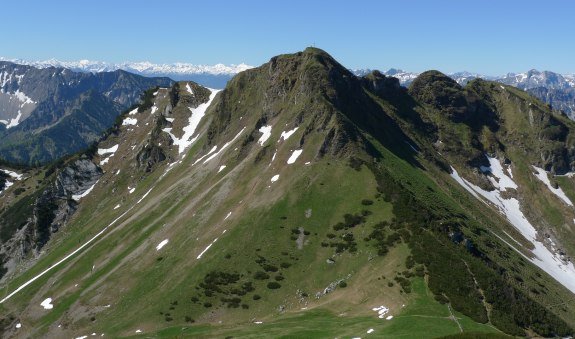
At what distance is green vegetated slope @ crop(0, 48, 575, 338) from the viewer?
303 ft

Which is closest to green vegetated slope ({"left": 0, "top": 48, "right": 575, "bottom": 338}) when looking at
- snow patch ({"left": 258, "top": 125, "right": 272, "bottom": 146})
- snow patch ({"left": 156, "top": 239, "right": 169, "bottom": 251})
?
snow patch ({"left": 258, "top": 125, "right": 272, "bottom": 146})

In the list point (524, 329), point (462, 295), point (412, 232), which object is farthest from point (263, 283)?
point (524, 329)

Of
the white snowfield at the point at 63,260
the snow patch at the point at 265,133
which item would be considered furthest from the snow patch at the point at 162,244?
the snow patch at the point at 265,133

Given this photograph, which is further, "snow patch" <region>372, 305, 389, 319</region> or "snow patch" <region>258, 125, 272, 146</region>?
"snow patch" <region>258, 125, 272, 146</region>

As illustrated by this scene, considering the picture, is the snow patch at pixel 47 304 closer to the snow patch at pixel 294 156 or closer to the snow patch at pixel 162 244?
the snow patch at pixel 162 244

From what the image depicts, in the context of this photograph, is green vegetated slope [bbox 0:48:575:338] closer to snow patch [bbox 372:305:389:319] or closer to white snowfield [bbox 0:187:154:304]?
snow patch [bbox 372:305:389:319]

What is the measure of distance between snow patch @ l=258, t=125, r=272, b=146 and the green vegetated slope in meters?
1.30

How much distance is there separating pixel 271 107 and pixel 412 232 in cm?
9692

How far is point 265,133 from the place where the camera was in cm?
18138

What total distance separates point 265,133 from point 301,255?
7027 cm

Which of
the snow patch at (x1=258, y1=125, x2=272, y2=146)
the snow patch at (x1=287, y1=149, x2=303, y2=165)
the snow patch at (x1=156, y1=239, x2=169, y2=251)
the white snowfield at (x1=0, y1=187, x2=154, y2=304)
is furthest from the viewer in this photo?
the snow patch at (x1=258, y1=125, x2=272, y2=146)

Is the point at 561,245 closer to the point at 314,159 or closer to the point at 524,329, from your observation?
the point at 314,159

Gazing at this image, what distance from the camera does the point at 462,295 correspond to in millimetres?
90938

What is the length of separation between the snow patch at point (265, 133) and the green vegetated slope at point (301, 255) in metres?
1.30
